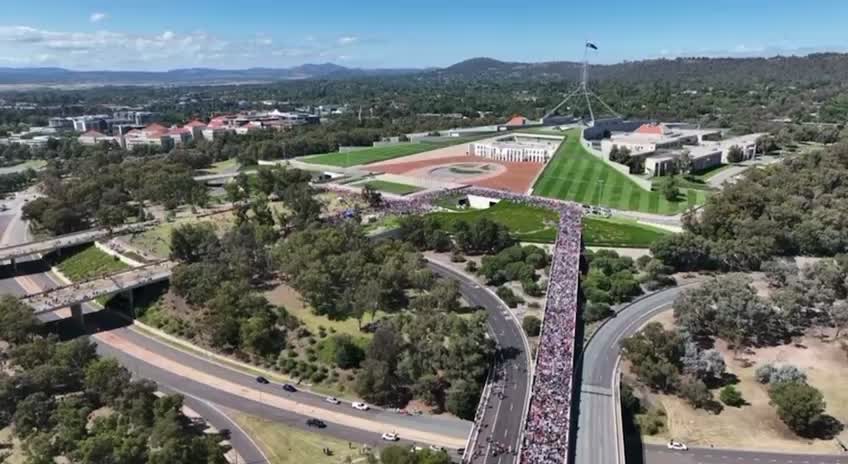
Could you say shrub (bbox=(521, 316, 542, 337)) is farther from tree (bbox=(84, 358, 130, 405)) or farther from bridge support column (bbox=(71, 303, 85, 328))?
bridge support column (bbox=(71, 303, 85, 328))

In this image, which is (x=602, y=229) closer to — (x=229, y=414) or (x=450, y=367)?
(x=450, y=367)

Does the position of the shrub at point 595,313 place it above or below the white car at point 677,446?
above

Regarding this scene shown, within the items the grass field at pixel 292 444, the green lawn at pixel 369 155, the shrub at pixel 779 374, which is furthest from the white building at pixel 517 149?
the grass field at pixel 292 444

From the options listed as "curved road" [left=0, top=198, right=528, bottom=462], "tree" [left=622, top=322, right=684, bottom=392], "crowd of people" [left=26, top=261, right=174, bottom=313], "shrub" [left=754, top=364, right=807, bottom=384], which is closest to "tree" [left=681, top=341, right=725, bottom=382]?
"tree" [left=622, top=322, right=684, bottom=392]

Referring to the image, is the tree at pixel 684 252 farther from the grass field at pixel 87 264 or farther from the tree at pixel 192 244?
the grass field at pixel 87 264

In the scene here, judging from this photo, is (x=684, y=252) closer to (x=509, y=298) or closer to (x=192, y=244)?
(x=509, y=298)

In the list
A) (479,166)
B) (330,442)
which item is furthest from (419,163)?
(330,442)

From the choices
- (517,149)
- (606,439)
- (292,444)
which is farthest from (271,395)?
(517,149)

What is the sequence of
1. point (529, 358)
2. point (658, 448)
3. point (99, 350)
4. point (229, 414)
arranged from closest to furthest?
point (658, 448)
point (229, 414)
point (529, 358)
point (99, 350)
